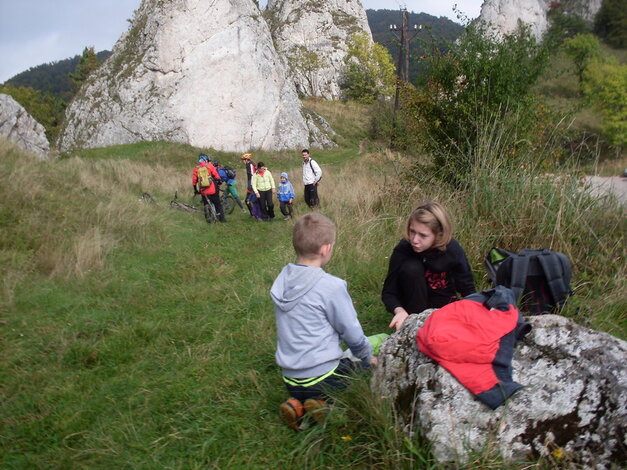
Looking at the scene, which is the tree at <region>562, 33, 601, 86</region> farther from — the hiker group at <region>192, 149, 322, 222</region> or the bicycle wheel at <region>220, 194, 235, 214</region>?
the bicycle wheel at <region>220, 194, 235, 214</region>

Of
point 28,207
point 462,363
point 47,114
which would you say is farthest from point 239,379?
point 47,114

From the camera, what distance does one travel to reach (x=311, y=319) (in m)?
2.38

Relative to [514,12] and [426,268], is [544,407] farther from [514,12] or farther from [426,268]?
[514,12]

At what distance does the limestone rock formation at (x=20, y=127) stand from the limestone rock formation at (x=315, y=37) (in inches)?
1207

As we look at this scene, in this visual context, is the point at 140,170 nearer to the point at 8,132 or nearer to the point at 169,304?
the point at 8,132

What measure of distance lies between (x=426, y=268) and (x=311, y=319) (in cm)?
116

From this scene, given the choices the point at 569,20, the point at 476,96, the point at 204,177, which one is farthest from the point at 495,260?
the point at 569,20

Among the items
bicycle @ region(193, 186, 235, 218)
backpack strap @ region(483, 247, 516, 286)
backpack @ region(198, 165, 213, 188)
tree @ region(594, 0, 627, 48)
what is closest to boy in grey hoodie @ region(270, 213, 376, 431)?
backpack strap @ region(483, 247, 516, 286)

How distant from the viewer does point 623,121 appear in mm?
29750

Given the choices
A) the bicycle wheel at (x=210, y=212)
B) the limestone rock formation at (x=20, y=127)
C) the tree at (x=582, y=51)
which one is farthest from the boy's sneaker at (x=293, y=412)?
the tree at (x=582, y=51)

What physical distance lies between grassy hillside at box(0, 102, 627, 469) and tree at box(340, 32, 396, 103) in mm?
36851

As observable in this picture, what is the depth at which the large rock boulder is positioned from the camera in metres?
1.77

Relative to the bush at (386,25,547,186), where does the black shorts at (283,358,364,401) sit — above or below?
below

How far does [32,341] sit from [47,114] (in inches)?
2511
